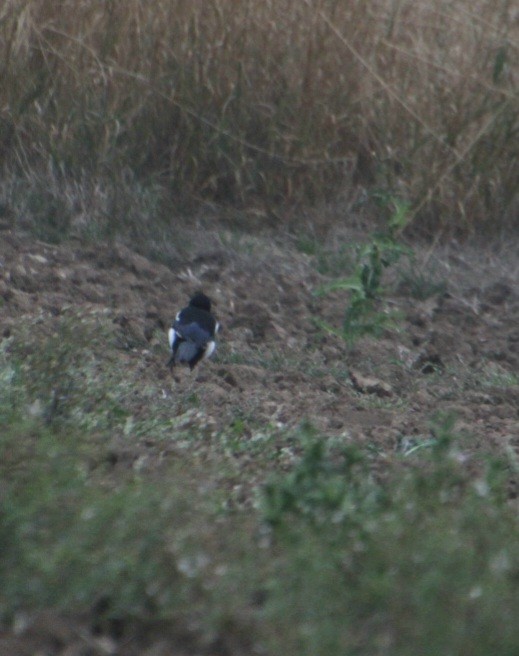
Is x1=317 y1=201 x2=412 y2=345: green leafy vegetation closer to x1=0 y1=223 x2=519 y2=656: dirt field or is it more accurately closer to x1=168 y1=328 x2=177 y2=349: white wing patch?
x1=0 y1=223 x2=519 y2=656: dirt field

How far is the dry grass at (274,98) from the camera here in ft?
26.2

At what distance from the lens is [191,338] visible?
5613 millimetres

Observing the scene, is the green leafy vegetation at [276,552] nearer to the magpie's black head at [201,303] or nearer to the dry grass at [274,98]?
the magpie's black head at [201,303]

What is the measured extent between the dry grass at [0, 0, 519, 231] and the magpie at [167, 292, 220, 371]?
2.35 meters

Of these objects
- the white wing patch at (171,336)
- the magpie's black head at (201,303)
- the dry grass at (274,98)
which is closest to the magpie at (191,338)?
the white wing patch at (171,336)

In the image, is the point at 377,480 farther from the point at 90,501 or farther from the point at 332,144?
the point at 332,144

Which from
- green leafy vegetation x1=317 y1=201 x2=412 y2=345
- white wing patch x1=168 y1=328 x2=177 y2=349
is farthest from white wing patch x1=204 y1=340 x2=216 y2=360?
green leafy vegetation x1=317 y1=201 x2=412 y2=345

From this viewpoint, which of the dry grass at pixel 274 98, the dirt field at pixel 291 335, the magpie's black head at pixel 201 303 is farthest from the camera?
the dry grass at pixel 274 98

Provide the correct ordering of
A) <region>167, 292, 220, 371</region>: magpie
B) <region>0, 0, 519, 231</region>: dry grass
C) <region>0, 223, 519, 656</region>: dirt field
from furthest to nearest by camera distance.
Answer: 1. <region>0, 0, 519, 231</region>: dry grass
2. <region>167, 292, 220, 371</region>: magpie
3. <region>0, 223, 519, 656</region>: dirt field

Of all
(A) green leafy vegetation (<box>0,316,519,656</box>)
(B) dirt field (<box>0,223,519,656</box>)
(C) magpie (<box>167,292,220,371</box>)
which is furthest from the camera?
(C) magpie (<box>167,292,220,371</box>)

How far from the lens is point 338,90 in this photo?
28.2 ft

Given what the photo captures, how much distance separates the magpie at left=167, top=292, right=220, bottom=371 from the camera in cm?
559

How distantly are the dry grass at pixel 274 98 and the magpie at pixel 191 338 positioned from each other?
235 centimetres

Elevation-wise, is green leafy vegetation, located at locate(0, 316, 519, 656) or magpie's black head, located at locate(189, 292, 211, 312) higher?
green leafy vegetation, located at locate(0, 316, 519, 656)
